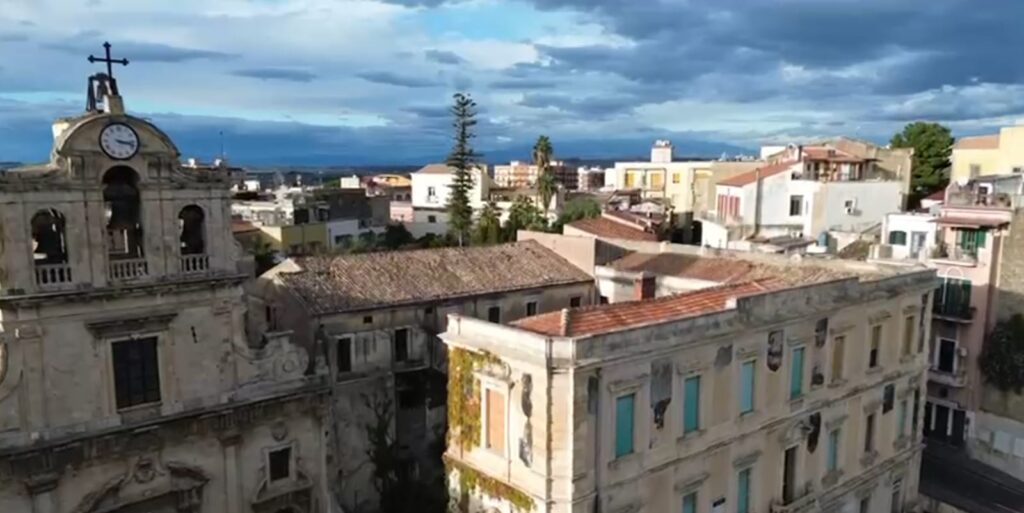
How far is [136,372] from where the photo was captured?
80.3ft

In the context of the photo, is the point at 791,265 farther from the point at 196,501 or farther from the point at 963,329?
the point at 196,501

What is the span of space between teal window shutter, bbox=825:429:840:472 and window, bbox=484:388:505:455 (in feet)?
44.7

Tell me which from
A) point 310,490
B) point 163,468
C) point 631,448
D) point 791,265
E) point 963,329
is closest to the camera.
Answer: point 631,448

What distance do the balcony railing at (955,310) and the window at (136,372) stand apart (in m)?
35.7

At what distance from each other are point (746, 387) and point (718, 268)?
35.5 feet

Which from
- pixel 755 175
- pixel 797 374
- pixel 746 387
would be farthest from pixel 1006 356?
pixel 755 175

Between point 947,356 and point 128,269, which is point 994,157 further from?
point 128,269

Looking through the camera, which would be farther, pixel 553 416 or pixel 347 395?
pixel 347 395

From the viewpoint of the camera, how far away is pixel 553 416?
67.4 feet

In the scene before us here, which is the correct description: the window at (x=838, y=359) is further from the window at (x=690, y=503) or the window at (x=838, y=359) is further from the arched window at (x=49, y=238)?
the arched window at (x=49, y=238)

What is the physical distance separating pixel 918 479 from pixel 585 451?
2139 centimetres

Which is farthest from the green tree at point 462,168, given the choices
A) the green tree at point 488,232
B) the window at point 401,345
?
the window at point 401,345

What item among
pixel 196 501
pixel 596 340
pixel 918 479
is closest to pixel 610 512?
pixel 596 340

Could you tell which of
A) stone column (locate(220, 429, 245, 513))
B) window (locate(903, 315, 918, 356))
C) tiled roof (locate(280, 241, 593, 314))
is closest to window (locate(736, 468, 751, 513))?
window (locate(903, 315, 918, 356))
